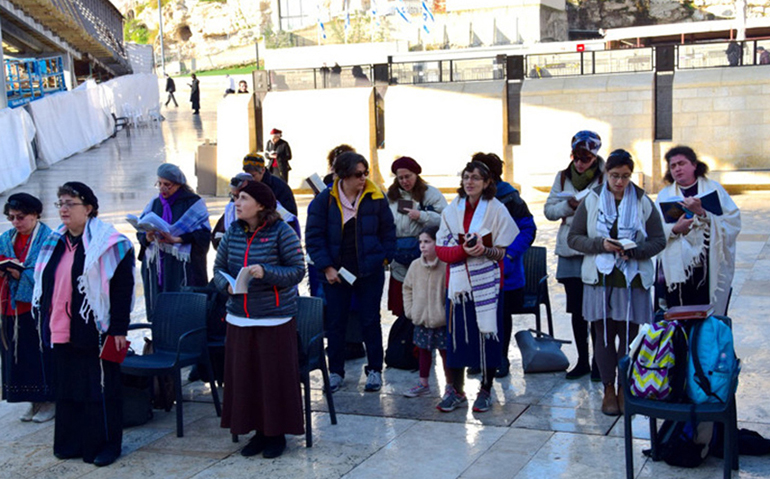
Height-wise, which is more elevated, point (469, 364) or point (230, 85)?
point (230, 85)

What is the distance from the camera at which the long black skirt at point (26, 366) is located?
6730 mm

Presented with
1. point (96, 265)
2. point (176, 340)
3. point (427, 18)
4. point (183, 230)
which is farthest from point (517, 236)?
point (427, 18)

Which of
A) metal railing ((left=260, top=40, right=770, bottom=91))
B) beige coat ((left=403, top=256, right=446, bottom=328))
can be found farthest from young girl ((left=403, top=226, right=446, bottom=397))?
metal railing ((left=260, top=40, right=770, bottom=91))

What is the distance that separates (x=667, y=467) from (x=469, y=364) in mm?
1532

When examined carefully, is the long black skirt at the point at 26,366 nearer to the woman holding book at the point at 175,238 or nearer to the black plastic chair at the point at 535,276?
the woman holding book at the point at 175,238

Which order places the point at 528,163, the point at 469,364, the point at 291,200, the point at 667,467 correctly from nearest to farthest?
the point at 667,467 < the point at 469,364 < the point at 291,200 < the point at 528,163

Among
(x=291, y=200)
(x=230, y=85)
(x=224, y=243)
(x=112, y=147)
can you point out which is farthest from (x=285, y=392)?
(x=230, y=85)

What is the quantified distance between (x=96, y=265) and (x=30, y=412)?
1803 mm

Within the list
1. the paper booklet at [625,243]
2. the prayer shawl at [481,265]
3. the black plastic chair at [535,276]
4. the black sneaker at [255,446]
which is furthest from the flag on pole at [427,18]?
the black sneaker at [255,446]

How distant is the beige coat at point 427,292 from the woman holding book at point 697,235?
1.48 meters

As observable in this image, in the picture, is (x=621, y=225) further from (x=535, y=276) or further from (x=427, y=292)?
(x=535, y=276)

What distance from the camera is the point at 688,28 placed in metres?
45.0

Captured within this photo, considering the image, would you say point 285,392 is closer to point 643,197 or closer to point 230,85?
point 643,197

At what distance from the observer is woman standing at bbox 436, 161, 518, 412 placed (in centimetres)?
625
